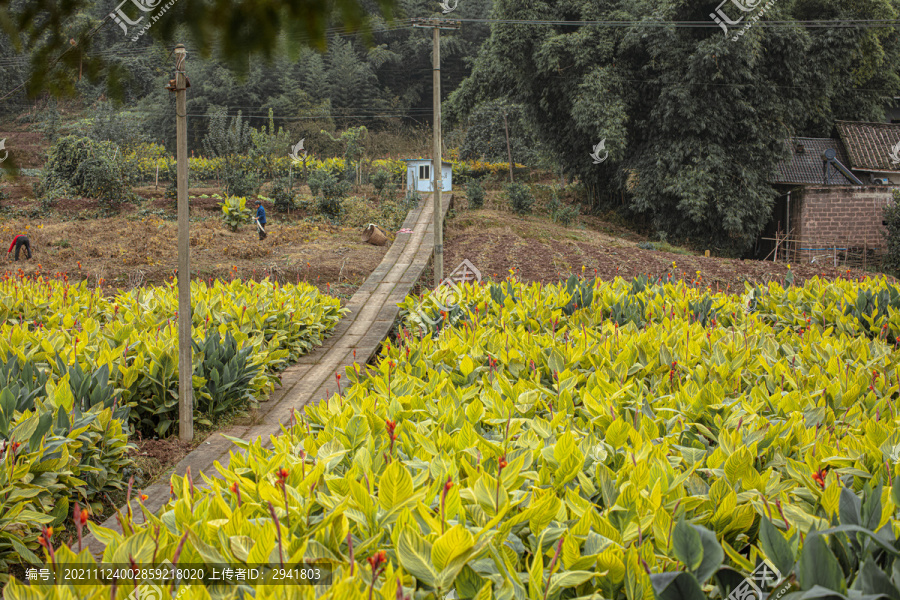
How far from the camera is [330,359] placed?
7910 millimetres

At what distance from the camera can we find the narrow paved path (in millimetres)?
4438

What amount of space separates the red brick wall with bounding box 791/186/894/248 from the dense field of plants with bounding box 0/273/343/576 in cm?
1794

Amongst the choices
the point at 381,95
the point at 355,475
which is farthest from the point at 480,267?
the point at 381,95

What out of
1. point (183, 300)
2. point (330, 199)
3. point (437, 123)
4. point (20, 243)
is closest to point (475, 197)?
point (330, 199)

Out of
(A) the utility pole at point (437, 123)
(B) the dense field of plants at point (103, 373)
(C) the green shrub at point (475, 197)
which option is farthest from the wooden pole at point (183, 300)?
(C) the green shrub at point (475, 197)

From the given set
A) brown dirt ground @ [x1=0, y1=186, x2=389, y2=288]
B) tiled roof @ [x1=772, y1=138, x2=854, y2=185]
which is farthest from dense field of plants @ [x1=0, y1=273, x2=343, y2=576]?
tiled roof @ [x1=772, y1=138, x2=854, y2=185]

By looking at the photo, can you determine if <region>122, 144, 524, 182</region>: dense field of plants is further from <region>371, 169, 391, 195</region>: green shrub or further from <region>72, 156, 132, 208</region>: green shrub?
<region>72, 156, 132, 208</region>: green shrub

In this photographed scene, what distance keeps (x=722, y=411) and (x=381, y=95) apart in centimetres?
3939

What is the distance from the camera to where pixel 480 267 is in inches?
559

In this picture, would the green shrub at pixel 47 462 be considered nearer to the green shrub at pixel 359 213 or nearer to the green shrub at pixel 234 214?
the green shrub at pixel 234 214

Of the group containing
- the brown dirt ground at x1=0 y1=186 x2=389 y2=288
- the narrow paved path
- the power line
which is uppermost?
the power line

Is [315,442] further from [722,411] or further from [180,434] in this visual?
[180,434]

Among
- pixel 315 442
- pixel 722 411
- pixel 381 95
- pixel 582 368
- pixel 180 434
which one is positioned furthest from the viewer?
pixel 381 95

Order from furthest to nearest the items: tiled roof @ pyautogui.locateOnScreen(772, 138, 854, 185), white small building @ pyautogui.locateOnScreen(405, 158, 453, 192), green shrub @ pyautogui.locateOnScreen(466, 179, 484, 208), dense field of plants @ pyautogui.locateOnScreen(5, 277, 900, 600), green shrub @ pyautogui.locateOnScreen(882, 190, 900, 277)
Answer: white small building @ pyautogui.locateOnScreen(405, 158, 453, 192) → tiled roof @ pyautogui.locateOnScreen(772, 138, 854, 185) → green shrub @ pyautogui.locateOnScreen(466, 179, 484, 208) → green shrub @ pyautogui.locateOnScreen(882, 190, 900, 277) → dense field of plants @ pyautogui.locateOnScreen(5, 277, 900, 600)
